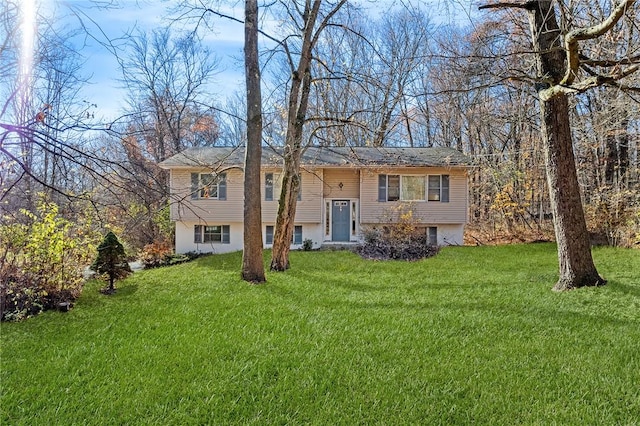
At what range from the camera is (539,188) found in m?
17.4

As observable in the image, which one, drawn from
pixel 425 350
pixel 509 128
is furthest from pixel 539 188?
pixel 425 350

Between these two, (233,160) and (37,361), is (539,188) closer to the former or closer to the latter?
(233,160)

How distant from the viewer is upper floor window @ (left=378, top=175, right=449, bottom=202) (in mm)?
15586

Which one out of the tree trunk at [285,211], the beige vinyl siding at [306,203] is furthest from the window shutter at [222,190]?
the tree trunk at [285,211]

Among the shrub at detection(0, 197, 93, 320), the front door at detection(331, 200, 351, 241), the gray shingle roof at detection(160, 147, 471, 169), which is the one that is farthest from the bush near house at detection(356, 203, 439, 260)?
the shrub at detection(0, 197, 93, 320)

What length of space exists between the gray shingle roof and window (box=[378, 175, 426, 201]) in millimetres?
773

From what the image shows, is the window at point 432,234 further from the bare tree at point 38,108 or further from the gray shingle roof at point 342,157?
the bare tree at point 38,108

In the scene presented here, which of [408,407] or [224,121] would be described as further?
[224,121]

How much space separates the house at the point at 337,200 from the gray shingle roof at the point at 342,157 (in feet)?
0.15

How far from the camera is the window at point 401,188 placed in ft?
51.3

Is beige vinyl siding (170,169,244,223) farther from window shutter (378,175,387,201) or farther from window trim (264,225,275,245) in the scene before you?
window shutter (378,175,387,201)

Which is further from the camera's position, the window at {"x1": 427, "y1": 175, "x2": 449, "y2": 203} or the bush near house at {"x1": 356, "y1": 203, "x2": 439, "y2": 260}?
the window at {"x1": 427, "y1": 175, "x2": 449, "y2": 203}

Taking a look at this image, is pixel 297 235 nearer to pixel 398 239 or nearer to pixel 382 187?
pixel 382 187

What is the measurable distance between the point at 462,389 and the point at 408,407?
23.5 inches
